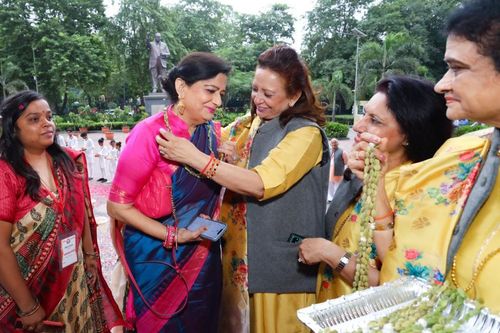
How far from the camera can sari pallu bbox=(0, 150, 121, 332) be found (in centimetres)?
189

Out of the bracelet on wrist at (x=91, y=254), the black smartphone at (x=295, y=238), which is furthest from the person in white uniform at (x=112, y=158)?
the black smartphone at (x=295, y=238)

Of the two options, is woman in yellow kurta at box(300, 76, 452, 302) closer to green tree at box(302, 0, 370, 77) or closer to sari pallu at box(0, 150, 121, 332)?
sari pallu at box(0, 150, 121, 332)

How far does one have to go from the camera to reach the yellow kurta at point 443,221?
1.07 metres

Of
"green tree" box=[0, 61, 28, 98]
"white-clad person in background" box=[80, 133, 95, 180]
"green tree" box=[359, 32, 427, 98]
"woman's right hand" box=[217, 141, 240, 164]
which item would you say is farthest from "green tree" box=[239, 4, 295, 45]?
"woman's right hand" box=[217, 141, 240, 164]

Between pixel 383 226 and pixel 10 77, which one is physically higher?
pixel 10 77

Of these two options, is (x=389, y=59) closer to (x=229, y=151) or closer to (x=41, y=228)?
(x=229, y=151)

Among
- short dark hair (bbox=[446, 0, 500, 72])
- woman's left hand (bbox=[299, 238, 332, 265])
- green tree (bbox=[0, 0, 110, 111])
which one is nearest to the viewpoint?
short dark hair (bbox=[446, 0, 500, 72])

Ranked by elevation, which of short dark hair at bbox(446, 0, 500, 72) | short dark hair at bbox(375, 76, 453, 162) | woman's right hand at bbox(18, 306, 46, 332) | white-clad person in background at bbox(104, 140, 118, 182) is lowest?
white-clad person in background at bbox(104, 140, 118, 182)

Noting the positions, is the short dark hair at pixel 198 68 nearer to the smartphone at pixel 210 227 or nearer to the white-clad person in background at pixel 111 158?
the smartphone at pixel 210 227

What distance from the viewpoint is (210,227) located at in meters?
1.93

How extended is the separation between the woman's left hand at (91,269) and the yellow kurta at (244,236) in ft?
2.79

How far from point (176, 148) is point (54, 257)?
1.00m

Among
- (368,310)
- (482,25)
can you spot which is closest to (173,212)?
(368,310)

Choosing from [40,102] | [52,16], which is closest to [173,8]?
[52,16]
